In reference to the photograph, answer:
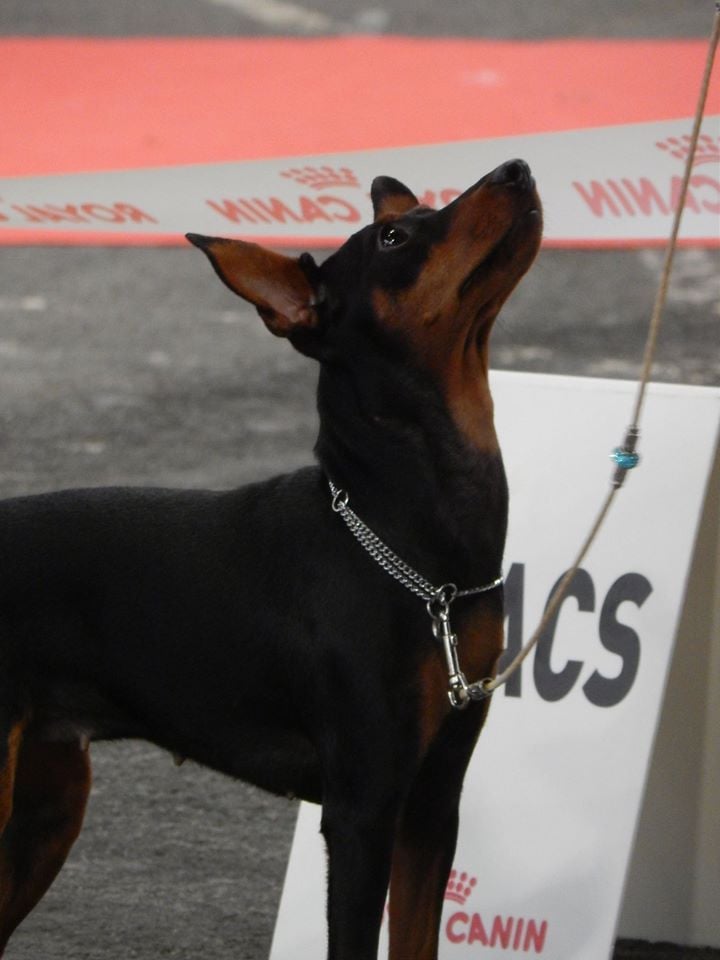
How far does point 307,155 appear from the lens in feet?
14.9

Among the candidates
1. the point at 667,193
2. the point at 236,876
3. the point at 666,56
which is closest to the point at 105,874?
the point at 236,876

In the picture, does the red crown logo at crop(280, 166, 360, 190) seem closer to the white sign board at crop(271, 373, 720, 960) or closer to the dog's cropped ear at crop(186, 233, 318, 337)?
the white sign board at crop(271, 373, 720, 960)

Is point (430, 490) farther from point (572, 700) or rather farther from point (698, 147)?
point (698, 147)

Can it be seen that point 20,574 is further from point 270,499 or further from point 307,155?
point 307,155

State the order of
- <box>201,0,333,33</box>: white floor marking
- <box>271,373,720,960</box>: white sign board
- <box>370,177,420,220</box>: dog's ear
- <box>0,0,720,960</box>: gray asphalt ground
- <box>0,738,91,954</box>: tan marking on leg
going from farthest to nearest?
<box>201,0,333,33</box>: white floor marking
<box>0,0,720,960</box>: gray asphalt ground
<box>271,373,720,960</box>: white sign board
<box>0,738,91,954</box>: tan marking on leg
<box>370,177,420,220</box>: dog's ear

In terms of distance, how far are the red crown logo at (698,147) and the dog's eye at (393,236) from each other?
5.20ft

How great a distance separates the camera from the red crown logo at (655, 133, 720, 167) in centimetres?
420

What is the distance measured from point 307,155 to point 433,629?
2172 mm

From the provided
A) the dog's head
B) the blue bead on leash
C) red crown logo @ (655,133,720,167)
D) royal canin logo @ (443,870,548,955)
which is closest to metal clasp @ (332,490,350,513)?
the dog's head

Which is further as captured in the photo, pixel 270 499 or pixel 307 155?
pixel 307 155

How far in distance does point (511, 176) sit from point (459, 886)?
1.51 meters

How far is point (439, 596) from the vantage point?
2672mm

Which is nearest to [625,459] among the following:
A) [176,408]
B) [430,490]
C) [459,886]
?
[430,490]

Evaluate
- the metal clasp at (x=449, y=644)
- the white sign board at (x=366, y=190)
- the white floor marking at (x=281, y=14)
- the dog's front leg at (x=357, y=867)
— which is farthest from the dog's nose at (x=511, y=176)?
the white floor marking at (x=281, y=14)
